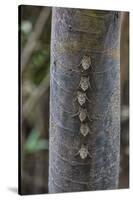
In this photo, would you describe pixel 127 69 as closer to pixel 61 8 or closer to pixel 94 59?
pixel 94 59

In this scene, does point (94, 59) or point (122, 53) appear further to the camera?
point (122, 53)

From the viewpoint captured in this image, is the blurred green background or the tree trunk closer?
the tree trunk

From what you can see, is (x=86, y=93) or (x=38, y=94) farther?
(x=38, y=94)

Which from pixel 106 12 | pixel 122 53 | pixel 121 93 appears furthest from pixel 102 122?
pixel 106 12

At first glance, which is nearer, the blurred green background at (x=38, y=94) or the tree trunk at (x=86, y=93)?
the tree trunk at (x=86, y=93)
